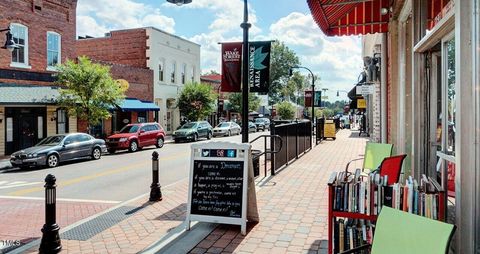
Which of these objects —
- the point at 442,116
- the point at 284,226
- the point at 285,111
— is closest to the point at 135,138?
the point at 284,226

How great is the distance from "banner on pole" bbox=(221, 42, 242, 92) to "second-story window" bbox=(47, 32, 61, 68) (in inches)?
652

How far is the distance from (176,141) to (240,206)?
22958 mm

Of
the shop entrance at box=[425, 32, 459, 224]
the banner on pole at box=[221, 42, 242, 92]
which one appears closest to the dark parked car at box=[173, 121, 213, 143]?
the banner on pole at box=[221, 42, 242, 92]

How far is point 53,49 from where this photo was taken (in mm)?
22094

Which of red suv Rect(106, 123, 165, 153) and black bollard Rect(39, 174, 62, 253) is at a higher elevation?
red suv Rect(106, 123, 165, 153)

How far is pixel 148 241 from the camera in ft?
17.9

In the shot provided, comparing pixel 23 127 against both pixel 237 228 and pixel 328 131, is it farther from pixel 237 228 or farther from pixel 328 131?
pixel 237 228

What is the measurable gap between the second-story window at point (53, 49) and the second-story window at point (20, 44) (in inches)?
59.2

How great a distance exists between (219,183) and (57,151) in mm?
11933

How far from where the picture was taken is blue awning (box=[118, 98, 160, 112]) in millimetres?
26650

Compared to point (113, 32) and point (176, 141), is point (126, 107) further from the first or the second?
point (113, 32)

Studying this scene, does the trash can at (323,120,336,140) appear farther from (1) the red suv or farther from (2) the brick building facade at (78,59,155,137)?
(2) the brick building facade at (78,59,155,137)

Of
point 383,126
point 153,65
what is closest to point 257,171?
point 383,126

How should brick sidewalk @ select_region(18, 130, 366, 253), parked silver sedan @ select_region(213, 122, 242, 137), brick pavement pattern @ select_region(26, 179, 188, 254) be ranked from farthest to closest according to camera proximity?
parked silver sedan @ select_region(213, 122, 242, 137)
brick pavement pattern @ select_region(26, 179, 188, 254)
brick sidewalk @ select_region(18, 130, 366, 253)
